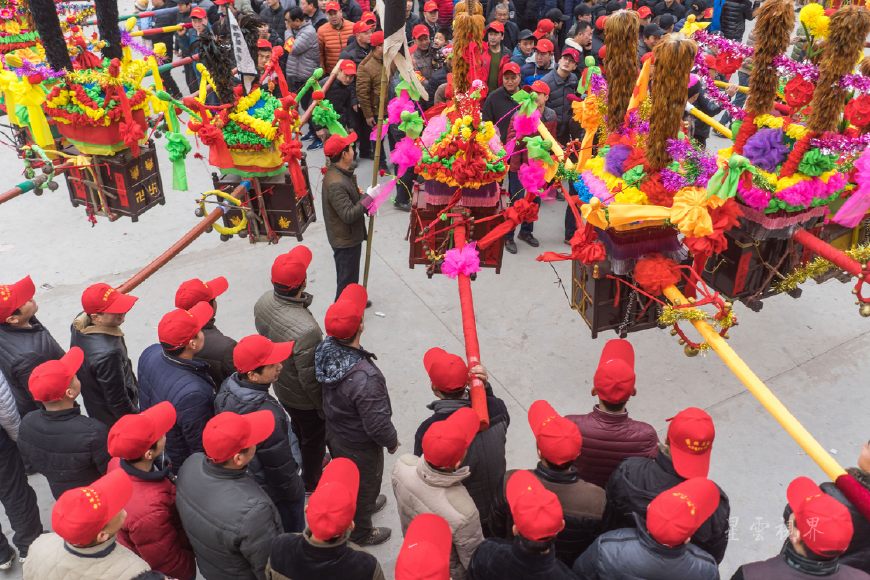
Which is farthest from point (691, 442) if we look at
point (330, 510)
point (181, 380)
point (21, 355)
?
point (21, 355)

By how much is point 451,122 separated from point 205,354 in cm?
201

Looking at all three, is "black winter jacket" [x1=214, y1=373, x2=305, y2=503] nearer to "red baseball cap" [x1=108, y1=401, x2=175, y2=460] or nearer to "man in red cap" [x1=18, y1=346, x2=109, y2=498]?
"red baseball cap" [x1=108, y1=401, x2=175, y2=460]

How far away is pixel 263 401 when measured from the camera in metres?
3.40

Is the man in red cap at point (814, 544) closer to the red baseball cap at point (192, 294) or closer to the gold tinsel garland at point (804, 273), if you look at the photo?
the gold tinsel garland at point (804, 273)

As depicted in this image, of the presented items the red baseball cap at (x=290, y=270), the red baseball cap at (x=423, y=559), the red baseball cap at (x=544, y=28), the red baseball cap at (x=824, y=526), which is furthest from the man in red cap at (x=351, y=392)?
the red baseball cap at (x=544, y=28)

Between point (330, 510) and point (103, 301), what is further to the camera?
point (103, 301)

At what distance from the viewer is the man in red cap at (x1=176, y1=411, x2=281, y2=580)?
2807 mm

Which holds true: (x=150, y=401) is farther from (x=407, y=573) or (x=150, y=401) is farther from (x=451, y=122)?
(x=451, y=122)

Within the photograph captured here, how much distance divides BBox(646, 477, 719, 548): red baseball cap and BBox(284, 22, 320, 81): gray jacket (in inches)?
291

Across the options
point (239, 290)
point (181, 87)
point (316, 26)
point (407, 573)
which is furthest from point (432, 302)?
point (181, 87)

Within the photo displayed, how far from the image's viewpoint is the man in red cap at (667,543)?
2.39 m

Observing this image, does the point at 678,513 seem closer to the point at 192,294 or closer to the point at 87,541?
the point at 87,541

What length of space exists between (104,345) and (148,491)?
1.21 m

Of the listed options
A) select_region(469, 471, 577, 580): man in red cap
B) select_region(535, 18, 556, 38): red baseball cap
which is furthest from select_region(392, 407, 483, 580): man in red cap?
select_region(535, 18, 556, 38): red baseball cap
